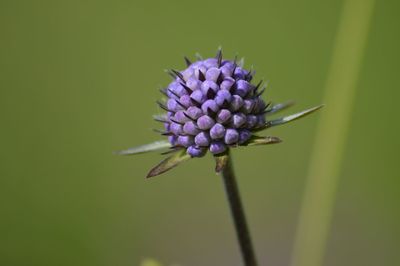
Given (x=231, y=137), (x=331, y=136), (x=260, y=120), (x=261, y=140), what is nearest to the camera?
(x=261, y=140)

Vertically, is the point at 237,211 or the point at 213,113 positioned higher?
the point at 213,113

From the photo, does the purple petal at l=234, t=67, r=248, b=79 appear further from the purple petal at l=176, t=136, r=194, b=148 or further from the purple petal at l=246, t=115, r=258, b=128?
the purple petal at l=176, t=136, r=194, b=148

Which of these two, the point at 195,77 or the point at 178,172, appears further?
the point at 178,172

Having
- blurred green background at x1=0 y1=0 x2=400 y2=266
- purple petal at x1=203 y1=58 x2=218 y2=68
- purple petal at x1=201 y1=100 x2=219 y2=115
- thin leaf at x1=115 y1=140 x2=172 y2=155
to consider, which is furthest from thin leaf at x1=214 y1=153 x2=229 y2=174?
blurred green background at x1=0 y1=0 x2=400 y2=266

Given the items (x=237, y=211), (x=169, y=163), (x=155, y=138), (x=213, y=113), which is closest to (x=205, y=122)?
(x=213, y=113)

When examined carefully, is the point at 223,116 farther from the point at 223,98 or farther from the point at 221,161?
the point at 221,161

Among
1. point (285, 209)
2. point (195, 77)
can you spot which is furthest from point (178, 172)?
point (195, 77)

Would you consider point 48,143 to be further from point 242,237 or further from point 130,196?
point 242,237

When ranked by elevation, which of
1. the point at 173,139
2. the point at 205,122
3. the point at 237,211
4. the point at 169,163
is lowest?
the point at 237,211
